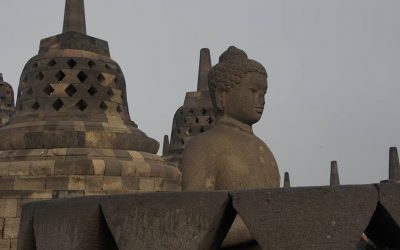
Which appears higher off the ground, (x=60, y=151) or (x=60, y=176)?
(x=60, y=151)

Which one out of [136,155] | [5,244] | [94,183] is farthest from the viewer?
[136,155]

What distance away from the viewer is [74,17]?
874 cm

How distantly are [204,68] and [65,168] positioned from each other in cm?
895

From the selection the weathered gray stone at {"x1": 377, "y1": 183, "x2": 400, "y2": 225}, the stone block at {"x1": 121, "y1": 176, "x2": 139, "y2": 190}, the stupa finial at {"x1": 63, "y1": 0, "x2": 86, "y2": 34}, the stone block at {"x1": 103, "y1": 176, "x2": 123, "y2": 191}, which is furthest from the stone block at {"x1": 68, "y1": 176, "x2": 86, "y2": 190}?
the weathered gray stone at {"x1": 377, "y1": 183, "x2": 400, "y2": 225}

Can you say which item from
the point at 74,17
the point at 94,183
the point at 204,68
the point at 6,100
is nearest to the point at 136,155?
the point at 94,183

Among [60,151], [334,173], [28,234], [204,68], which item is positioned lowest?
[334,173]

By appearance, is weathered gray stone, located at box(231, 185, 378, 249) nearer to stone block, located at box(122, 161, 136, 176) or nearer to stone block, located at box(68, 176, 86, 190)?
stone block, located at box(68, 176, 86, 190)

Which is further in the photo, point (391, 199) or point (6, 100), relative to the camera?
point (6, 100)

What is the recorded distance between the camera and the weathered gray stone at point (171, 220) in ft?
7.13

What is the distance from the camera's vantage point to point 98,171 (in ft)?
22.7

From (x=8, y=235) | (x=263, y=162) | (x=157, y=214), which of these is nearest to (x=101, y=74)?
(x=8, y=235)

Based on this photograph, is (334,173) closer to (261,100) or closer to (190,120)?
(190,120)

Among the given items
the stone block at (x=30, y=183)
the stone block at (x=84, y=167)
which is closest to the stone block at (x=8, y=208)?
the stone block at (x=30, y=183)

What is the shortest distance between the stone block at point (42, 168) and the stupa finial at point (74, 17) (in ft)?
9.41
